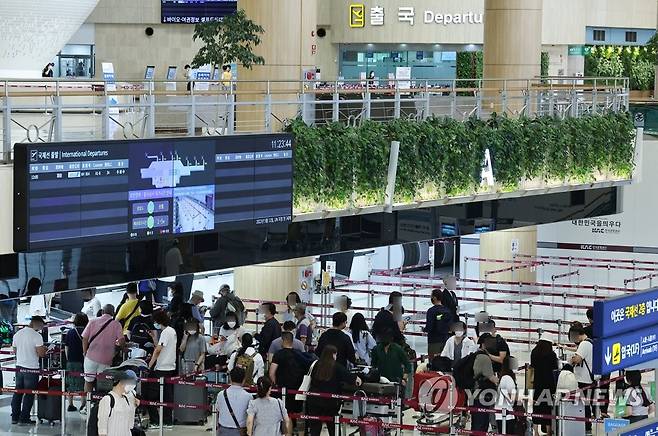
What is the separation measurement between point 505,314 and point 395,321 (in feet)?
32.0

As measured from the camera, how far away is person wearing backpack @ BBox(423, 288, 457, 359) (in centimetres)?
1831

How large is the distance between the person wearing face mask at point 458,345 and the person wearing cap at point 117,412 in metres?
4.62

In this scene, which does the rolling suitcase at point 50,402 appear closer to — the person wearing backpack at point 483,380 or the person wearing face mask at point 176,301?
the person wearing face mask at point 176,301

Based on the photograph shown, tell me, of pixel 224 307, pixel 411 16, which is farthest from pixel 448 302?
pixel 411 16

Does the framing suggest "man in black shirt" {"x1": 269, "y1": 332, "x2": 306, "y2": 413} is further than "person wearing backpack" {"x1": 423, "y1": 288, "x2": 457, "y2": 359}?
No

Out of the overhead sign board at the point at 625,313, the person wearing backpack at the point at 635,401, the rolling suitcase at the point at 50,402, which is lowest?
the rolling suitcase at the point at 50,402

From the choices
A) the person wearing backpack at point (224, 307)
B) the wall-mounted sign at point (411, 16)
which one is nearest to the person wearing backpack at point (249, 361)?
the person wearing backpack at point (224, 307)

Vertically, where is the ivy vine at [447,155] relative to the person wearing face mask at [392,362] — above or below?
above

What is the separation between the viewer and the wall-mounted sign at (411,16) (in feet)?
152

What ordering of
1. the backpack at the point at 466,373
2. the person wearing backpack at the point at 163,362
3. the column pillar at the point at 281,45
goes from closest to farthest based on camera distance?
the backpack at the point at 466,373, the person wearing backpack at the point at 163,362, the column pillar at the point at 281,45

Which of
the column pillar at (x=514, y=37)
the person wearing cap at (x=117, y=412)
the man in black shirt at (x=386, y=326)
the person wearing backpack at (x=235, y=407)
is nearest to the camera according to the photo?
the person wearing cap at (x=117, y=412)

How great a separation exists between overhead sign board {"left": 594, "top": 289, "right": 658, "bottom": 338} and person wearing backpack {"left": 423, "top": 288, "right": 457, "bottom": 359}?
910 centimetres

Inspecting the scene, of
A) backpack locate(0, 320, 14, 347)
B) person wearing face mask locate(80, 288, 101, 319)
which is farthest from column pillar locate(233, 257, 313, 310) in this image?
backpack locate(0, 320, 14, 347)

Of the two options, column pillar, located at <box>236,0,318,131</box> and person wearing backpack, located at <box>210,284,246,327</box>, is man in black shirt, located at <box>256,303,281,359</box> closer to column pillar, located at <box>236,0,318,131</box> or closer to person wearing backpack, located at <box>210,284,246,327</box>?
person wearing backpack, located at <box>210,284,246,327</box>
